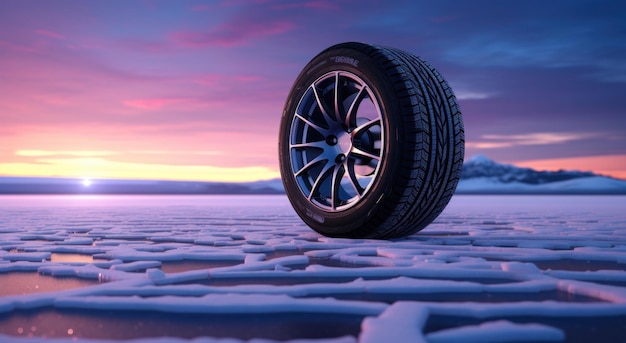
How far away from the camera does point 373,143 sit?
13.4 feet

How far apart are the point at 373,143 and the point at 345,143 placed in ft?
0.69

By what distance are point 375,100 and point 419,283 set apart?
6.36 ft

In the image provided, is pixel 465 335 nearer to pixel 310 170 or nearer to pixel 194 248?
pixel 194 248

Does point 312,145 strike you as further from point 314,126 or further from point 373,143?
point 373,143

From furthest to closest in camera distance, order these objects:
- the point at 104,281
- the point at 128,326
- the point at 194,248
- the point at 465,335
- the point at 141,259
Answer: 1. the point at 194,248
2. the point at 141,259
3. the point at 104,281
4. the point at 128,326
5. the point at 465,335

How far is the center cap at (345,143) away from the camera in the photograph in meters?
4.01

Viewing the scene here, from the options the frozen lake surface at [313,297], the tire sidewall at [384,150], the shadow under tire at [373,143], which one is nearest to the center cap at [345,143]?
the shadow under tire at [373,143]

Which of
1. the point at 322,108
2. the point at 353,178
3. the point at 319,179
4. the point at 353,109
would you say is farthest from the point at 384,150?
the point at 322,108

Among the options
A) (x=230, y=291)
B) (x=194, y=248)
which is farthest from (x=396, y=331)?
(x=194, y=248)

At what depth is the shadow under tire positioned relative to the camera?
3548 mm

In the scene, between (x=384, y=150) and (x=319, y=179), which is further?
(x=319, y=179)

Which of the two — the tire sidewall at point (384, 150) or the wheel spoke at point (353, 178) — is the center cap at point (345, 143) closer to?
the wheel spoke at point (353, 178)

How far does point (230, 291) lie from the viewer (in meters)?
1.87

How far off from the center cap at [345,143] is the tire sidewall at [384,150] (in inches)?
16.9
